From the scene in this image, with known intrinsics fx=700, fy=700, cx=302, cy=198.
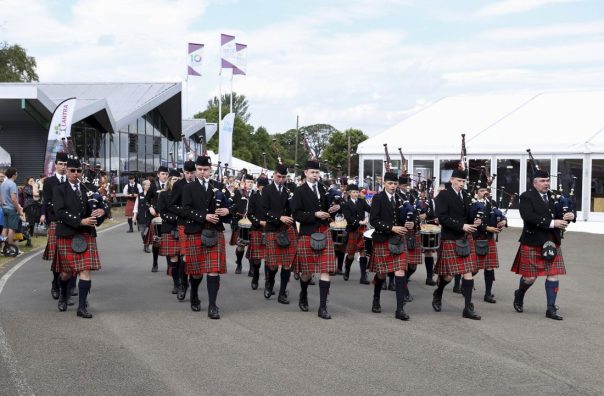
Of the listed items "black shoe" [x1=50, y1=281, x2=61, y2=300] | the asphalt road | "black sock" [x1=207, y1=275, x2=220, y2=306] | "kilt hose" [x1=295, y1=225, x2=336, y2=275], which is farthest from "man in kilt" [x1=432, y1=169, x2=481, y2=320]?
"black shoe" [x1=50, y1=281, x2=61, y2=300]

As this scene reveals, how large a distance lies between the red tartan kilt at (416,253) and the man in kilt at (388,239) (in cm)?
145

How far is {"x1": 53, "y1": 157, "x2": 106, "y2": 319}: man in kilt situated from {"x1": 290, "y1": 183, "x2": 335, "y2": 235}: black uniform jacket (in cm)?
217

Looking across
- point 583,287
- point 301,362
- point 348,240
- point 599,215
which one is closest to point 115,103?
point 599,215

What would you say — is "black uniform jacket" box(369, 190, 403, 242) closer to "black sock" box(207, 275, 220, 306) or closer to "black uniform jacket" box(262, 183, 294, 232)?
"black uniform jacket" box(262, 183, 294, 232)

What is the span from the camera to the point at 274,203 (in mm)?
9133

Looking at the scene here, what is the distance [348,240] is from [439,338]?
176 inches

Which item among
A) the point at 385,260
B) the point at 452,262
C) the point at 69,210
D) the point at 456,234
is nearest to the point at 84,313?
the point at 69,210

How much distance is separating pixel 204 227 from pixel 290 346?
2168mm

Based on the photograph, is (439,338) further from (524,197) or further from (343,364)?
(524,197)

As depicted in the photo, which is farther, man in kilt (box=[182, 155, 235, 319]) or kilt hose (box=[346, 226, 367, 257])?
kilt hose (box=[346, 226, 367, 257])

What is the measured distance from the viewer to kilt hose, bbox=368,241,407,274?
7852 millimetres

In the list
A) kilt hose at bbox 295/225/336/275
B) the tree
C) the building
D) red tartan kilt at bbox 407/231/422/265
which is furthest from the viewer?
the tree

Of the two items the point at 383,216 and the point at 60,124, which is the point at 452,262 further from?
the point at 60,124

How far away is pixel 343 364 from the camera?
5688mm
